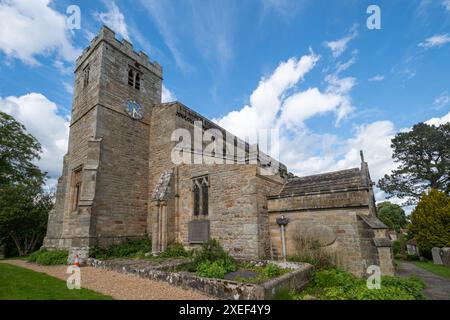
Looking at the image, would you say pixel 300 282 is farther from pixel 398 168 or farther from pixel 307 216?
pixel 398 168

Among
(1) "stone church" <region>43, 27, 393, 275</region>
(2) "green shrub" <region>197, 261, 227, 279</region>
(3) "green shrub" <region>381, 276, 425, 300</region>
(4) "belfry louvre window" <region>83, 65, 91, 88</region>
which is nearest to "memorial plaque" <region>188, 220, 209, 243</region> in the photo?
(1) "stone church" <region>43, 27, 393, 275</region>

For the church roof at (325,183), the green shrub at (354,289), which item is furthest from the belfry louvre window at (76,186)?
the green shrub at (354,289)

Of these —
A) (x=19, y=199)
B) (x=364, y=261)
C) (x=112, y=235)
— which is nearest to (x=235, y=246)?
(x=364, y=261)

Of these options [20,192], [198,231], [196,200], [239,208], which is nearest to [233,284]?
[239,208]

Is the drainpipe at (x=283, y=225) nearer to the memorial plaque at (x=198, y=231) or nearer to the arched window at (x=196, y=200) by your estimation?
the memorial plaque at (x=198, y=231)

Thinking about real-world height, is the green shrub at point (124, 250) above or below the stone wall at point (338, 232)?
below

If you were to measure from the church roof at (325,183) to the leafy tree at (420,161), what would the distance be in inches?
753

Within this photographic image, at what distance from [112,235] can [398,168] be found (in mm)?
28742

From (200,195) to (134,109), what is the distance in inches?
318

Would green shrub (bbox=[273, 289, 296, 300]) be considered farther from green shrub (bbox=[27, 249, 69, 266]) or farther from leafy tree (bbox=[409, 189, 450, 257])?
leafy tree (bbox=[409, 189, 450, 257])

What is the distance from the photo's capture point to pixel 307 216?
9.25 m

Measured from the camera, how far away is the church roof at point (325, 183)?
9047 mm

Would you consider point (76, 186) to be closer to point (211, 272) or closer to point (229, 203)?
point (229, 203)

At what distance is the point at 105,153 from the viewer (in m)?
13.0
